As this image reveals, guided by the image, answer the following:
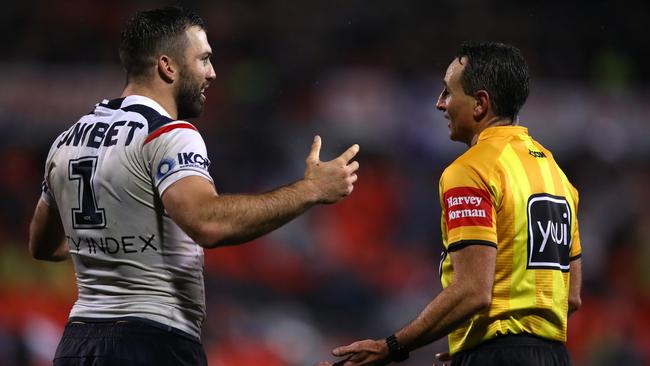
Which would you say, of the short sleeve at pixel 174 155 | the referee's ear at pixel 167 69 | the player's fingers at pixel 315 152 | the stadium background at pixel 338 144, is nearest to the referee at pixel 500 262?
the player's fingers at pixel 315 152

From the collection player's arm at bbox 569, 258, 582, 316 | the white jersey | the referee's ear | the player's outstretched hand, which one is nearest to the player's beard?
the referee's ear

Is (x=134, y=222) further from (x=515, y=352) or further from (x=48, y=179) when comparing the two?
(x=515, y=352)

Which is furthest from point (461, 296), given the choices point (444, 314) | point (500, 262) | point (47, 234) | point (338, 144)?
point (338, 144)

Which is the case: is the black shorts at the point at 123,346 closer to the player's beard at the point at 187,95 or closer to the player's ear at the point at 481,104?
the player's beard at the point at 187,95

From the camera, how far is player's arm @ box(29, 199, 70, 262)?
4.32 meters

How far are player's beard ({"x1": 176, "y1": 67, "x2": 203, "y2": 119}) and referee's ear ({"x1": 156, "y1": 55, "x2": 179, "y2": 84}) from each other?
0.10 ft

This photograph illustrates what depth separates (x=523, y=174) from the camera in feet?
12.8

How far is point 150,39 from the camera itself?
13.4 feet

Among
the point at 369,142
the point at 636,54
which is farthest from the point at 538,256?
the point at 636,54

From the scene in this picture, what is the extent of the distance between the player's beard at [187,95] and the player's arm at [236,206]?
585mm

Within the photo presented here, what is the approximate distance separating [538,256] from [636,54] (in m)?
12.7

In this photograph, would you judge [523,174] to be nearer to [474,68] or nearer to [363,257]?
[474,68]

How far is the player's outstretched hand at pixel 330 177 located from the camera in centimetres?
384

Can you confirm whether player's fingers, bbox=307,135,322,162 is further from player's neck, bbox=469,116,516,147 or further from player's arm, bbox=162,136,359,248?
player's neck, bbox=469,116,516,147
